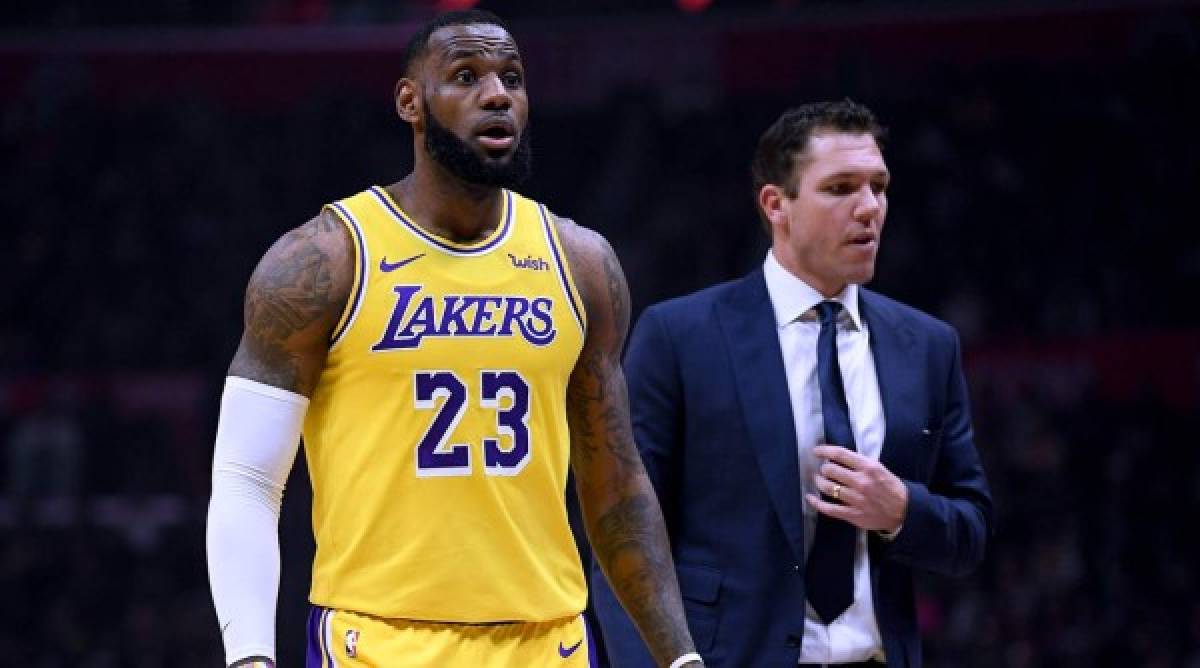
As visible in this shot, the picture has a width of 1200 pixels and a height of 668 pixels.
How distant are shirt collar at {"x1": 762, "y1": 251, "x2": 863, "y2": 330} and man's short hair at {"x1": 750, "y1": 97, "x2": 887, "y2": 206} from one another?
0.19m

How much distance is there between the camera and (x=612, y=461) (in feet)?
11.9

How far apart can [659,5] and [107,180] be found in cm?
532

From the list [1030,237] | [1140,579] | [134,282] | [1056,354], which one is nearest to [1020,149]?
[1030,237]

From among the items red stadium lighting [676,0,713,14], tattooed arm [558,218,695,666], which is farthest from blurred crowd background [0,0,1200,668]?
tattooed arm [558,218,695,666]

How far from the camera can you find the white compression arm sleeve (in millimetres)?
3219

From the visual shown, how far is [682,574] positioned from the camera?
404 centimetres

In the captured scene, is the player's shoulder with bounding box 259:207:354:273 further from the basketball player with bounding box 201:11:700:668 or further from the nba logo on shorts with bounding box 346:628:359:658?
the nba logo on shorts with bounding box 346:628:359:658

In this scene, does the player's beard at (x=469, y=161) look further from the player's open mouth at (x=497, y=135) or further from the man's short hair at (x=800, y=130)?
the man's short hair at (x=800, y=130)

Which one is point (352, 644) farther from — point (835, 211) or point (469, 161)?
point (835, 211)

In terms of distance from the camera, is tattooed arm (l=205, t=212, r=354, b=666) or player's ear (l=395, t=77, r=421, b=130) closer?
tattooed arm (l=205, t=212, r=354, b=666)

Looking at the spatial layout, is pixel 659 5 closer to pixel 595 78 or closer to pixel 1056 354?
pixel 595 78

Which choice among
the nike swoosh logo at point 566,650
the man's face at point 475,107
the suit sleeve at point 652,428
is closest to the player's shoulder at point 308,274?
the man's face at point 475,107

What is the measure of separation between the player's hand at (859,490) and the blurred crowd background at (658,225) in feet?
24.0

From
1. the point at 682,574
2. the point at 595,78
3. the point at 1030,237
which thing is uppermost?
the point at 595,78
